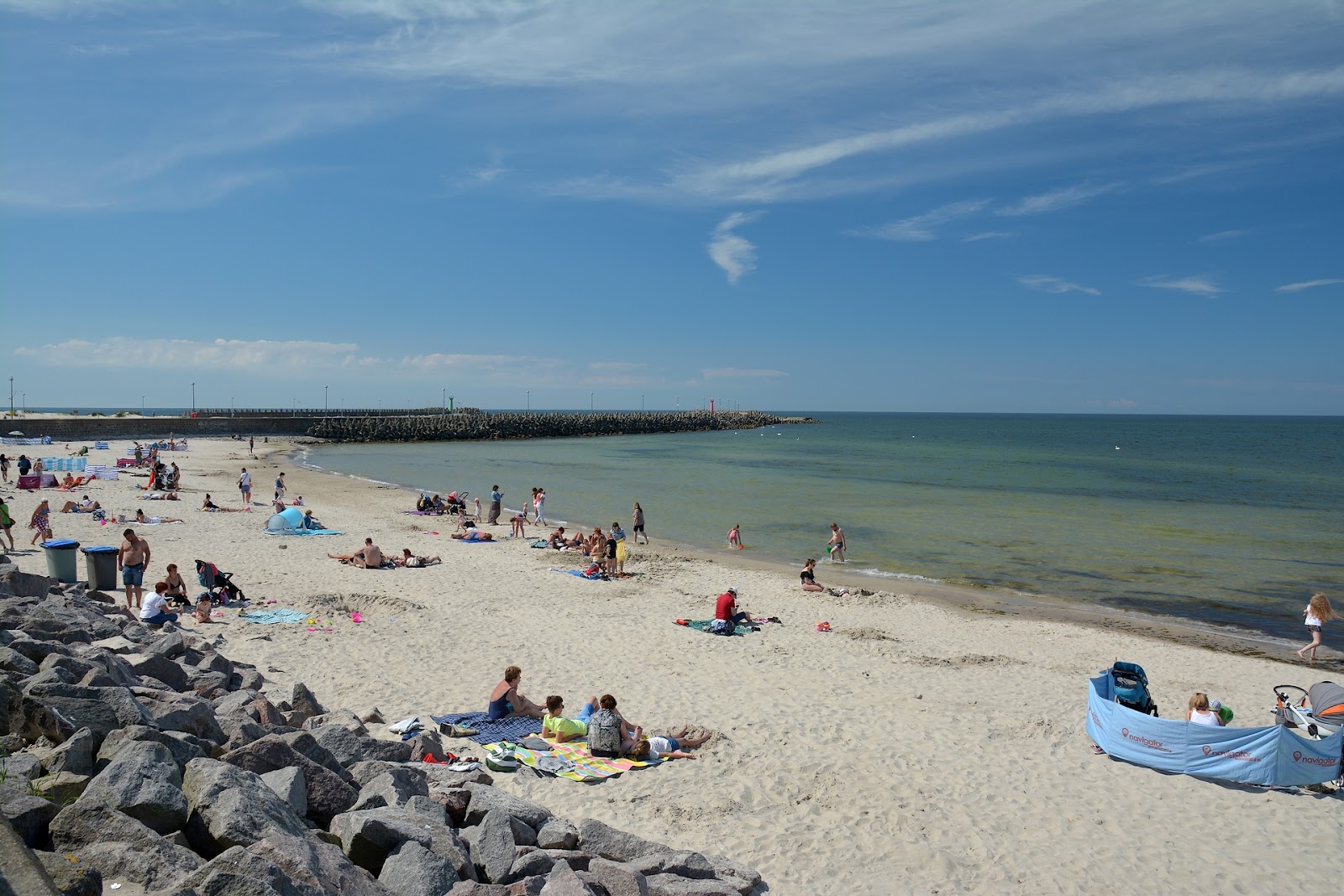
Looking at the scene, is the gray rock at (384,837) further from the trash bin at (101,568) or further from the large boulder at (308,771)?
the trash bin at (101,568)

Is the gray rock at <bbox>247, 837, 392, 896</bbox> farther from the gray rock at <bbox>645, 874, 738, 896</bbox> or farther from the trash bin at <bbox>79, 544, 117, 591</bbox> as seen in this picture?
the trash bin at <bbox>79, 544, 117, 591</bbox>

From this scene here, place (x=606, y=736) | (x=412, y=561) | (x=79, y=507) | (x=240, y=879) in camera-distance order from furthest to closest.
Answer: (x=79, y=507) < (x=412, y=561) < (x=606, y=736) < (x=240, y=879)

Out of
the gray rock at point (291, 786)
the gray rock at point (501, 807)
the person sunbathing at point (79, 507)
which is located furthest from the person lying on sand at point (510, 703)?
the person sunbathing at point (79, 507)

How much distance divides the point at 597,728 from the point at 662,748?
0.72 m

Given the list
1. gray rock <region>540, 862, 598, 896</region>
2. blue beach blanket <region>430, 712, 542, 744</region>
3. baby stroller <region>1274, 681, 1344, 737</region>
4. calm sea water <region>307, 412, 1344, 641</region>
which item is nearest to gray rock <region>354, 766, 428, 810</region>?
gray rock <region>540, 862, 598, 896</region>

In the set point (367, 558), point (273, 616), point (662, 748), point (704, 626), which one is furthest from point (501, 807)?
point (367, 558)

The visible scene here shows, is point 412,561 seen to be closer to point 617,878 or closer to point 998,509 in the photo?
point 617,878

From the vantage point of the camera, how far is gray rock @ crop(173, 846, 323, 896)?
11.2ft

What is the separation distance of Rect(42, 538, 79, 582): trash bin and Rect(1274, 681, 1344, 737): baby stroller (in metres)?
17.1

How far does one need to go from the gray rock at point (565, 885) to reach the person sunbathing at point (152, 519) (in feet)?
69.5

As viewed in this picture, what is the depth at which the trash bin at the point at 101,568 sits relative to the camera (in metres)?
13.3

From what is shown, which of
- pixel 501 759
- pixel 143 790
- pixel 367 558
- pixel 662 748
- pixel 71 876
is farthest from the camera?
pixel 367 558

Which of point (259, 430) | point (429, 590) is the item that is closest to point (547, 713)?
point (429, 590)

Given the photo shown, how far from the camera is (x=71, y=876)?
3.24 meters
